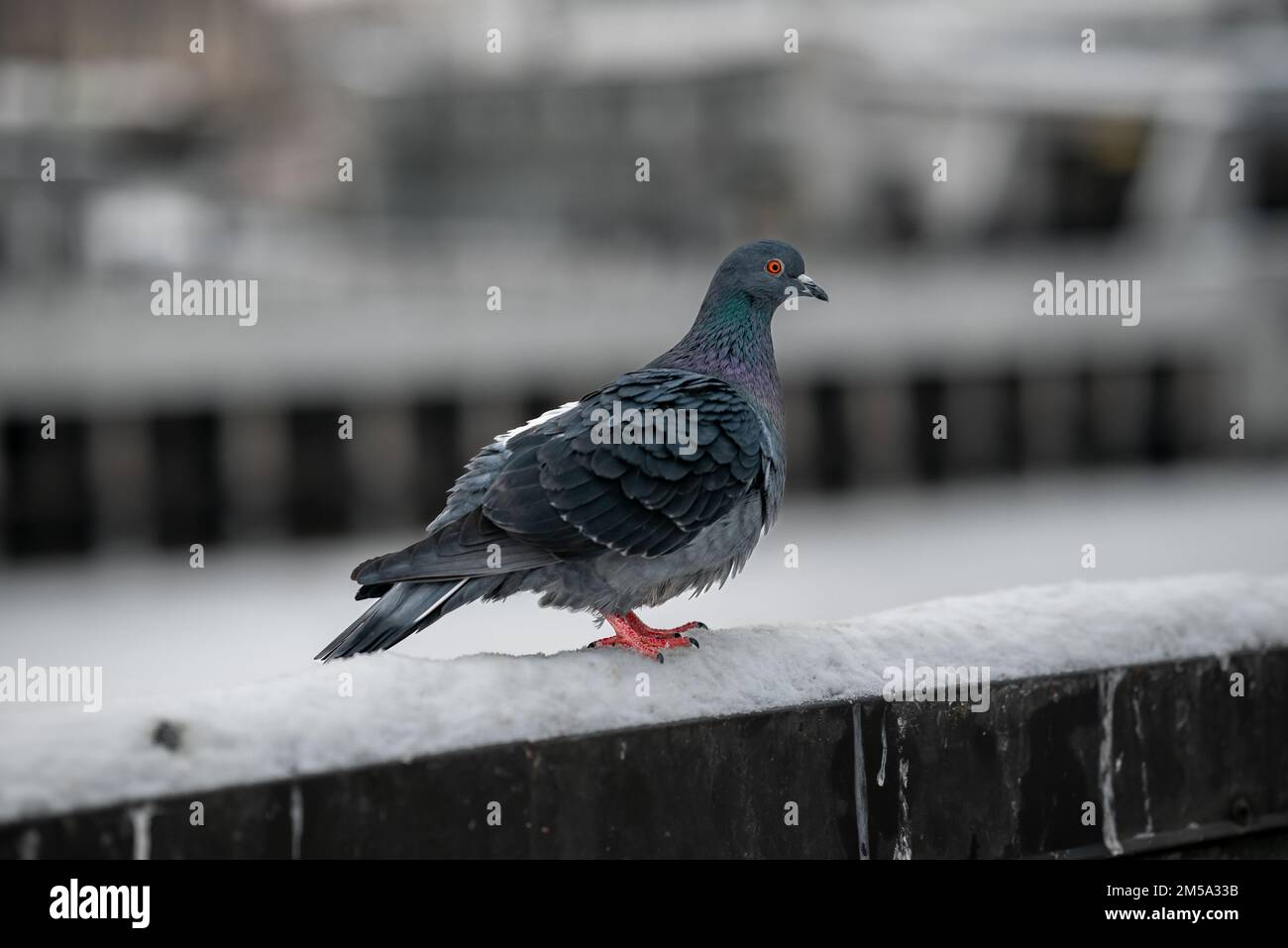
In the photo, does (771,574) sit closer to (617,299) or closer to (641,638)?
(617,299)

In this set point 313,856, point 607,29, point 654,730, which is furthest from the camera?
point 607,29

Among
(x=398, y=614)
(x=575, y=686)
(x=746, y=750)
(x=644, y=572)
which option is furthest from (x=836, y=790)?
(x=398, y=614)

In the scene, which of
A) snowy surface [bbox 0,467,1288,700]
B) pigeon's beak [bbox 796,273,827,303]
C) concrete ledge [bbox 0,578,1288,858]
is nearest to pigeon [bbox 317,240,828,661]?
concrete ledge [bbox 0,578,1288,858]

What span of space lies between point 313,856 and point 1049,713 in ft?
10.1

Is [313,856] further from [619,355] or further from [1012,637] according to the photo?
[619,355]

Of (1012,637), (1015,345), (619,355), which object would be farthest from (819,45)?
(1012,637)

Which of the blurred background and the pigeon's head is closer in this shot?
the pigeon's head

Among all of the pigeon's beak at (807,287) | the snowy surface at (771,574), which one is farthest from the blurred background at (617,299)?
the pigeon's beak at (807,287)

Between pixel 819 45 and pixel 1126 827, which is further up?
pixel 819 45

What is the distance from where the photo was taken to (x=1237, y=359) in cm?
5522

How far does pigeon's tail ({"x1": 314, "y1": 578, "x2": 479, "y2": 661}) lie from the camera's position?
6.46 meters

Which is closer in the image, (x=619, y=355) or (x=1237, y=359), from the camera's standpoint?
(x=619, y=355)

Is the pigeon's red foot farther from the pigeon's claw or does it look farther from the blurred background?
the blurred background

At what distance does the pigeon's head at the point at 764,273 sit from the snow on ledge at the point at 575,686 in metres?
1.72
